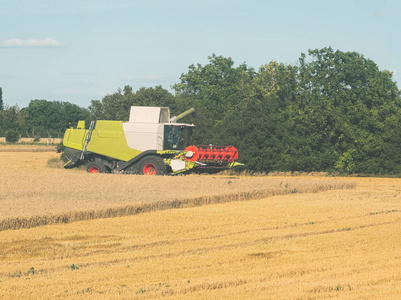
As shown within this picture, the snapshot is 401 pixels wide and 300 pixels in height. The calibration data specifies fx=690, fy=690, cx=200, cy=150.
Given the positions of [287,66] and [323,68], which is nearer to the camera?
[323,68]

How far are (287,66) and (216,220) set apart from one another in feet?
168

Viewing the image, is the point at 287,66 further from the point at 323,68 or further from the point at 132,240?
the point at 132,240

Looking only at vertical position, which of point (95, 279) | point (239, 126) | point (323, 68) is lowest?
point (95, 279)

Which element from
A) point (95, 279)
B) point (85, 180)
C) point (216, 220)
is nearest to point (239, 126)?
point (85, 180)

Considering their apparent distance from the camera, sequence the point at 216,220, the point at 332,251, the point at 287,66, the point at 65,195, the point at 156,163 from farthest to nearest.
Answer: the point at 287,66 → the point at 156,163 → the point at 65,195 → the point at 216,220 → the point at 332,251

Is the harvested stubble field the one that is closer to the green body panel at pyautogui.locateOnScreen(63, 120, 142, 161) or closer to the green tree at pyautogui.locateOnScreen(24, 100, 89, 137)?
the green body panel at pyautogui.locateOnScreen(63, 120, 142, 161)

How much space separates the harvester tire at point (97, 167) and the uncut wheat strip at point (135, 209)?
12.0 metres

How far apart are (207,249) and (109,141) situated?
21897 millimetres

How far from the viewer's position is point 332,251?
14.4m

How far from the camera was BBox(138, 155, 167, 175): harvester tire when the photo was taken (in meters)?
33.8

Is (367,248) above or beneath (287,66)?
beneath

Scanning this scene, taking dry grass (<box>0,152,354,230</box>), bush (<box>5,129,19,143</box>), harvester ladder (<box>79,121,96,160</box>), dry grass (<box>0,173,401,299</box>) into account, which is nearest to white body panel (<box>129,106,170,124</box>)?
harvester ladder (<box>79,121,96,160</box>)

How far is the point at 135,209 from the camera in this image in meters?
20.8

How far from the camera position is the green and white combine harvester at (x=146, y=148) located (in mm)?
33656
